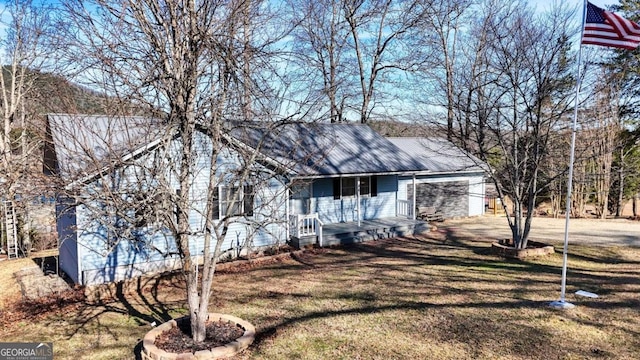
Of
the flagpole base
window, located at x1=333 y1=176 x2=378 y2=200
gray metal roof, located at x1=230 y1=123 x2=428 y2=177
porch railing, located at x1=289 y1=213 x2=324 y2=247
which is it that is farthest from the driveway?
the flagpole base

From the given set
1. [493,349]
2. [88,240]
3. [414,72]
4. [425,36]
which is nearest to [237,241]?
[88,240]

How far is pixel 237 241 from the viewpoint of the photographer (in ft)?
38.8

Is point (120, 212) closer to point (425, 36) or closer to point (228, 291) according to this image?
point (228, 291)

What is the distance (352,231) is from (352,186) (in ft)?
7.61

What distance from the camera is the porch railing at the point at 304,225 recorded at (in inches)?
506

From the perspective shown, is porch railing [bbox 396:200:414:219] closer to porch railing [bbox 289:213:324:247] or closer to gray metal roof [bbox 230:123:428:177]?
gray metal roof [bbox 230:123:428:177]

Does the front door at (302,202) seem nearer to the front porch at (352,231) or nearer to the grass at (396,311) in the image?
the front porch at (352,231)

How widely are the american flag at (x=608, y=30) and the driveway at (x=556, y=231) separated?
7701 millimetres

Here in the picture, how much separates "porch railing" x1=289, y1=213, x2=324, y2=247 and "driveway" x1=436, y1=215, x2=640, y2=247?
6036mm

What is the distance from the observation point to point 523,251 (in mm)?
11008

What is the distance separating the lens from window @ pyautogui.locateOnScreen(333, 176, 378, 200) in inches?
599

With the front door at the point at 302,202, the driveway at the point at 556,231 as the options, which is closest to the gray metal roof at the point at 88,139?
the front door at the point at 302,202

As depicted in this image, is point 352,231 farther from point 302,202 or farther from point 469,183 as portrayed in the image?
point 469,183

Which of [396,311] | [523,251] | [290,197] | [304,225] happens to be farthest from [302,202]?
[396,311]
